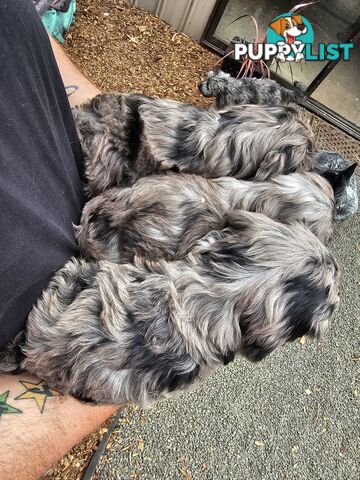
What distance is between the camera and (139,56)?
3.95 meters

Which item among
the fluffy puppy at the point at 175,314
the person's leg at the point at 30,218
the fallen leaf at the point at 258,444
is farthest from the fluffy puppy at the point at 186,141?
the fallen leaf at the point at 258,444

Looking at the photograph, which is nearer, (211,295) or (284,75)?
(211,295)

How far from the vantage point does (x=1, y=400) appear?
4.46 ft

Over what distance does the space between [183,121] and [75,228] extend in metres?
0.58

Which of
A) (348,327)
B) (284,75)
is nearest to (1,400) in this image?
(348,327)

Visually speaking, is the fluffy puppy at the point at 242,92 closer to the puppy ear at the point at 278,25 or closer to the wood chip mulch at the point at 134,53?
the wood chip mulch at the point at 134,53

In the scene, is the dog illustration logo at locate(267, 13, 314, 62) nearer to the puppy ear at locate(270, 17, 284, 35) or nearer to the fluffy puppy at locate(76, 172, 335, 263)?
the puppy ear at locate(270, 17, 284, 35)

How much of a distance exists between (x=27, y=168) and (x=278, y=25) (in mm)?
3376

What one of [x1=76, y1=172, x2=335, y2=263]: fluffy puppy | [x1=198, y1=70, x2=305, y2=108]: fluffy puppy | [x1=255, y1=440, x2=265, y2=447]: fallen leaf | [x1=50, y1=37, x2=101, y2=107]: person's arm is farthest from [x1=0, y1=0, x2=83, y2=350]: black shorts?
[x1=255, y1=440, x2=265, y2=447]: fallen leaf

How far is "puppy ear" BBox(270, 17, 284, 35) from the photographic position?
3.83m

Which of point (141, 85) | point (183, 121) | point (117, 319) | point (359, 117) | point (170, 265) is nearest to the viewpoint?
point (117, 319)

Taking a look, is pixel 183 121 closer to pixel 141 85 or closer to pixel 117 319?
pixel 117 319

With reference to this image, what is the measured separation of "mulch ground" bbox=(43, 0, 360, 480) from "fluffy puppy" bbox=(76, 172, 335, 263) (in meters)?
2.45

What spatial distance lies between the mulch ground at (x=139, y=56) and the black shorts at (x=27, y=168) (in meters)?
2.42
